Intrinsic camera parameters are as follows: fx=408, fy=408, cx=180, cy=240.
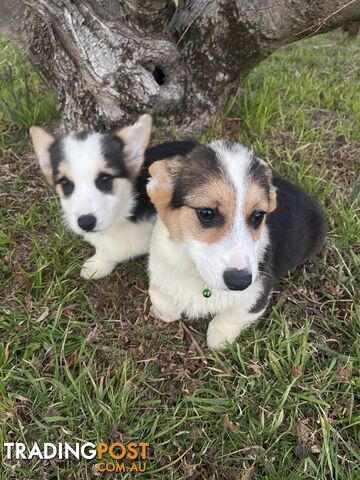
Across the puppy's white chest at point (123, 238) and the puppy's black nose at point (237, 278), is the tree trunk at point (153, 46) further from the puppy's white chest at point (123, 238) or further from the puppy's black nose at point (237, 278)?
the puppy's black nose at point (237, 278)

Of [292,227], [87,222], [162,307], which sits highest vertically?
[87,222]

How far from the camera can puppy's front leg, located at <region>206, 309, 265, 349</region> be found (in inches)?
95.2

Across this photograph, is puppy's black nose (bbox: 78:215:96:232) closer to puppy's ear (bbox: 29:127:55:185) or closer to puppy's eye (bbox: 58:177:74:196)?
puppy's eye (bbox: 58:177:74:196)

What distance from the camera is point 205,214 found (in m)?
1.96

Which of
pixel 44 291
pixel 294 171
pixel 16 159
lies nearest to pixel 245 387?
pixel 44 291

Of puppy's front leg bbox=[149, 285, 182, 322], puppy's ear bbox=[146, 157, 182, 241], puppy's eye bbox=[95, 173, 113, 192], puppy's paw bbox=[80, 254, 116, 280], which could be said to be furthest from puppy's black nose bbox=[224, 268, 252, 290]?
puppy's paw bbox=[80, 254, 116, 280]

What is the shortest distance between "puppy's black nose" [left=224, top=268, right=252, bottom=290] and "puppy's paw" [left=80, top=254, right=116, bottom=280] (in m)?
1.35

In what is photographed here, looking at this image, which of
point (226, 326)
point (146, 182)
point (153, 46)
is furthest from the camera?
point (153, 46)

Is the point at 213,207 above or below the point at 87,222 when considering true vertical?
above

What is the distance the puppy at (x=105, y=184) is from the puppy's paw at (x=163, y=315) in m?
0.43

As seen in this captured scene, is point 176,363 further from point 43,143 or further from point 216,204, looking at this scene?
point 43,143

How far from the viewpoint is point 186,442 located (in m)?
2.24

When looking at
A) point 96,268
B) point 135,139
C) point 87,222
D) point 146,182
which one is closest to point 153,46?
point 135,139

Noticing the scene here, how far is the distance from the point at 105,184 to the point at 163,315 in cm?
94
